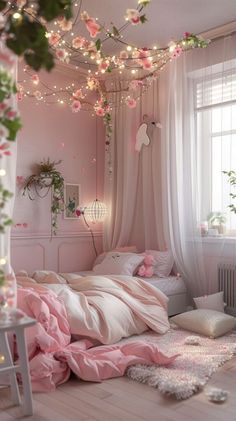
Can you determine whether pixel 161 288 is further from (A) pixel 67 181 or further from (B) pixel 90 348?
(A) pixel 67 181

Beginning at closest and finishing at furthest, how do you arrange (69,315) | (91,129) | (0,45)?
(0,45) → (69,315) → (91,129)

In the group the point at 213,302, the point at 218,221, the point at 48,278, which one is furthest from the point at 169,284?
the point at 48,278

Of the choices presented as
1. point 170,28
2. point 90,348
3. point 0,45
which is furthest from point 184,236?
point 0,45

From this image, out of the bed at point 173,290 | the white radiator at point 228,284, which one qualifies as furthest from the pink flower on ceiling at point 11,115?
the white radiator at point 228,284

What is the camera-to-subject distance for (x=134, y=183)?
15.6 ft

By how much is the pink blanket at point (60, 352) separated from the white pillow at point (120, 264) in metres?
1.25

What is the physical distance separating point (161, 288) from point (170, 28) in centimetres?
267

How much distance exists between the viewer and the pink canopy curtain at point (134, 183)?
4.57 metres

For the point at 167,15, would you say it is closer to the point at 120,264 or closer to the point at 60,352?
the point at 120,264

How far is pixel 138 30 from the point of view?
396 centimetres

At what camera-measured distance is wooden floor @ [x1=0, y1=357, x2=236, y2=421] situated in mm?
2078

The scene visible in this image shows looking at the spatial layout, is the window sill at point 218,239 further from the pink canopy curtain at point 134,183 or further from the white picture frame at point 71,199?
the white picture frame at point 71,199

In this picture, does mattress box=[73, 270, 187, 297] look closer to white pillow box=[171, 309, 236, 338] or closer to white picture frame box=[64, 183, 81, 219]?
white pillow box=[171, 309, 236, 338]

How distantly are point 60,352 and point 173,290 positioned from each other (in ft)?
5.76
